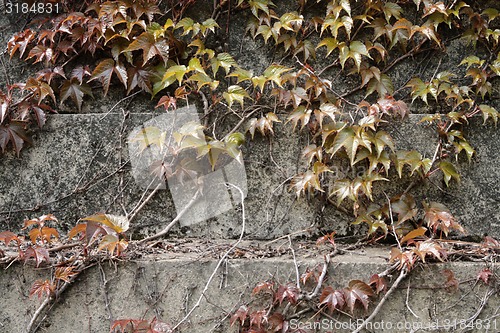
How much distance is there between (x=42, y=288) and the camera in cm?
213

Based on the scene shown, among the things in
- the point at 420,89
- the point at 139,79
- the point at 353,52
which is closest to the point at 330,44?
the point at 353,52

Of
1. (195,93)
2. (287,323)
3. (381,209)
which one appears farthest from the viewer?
(195,93)

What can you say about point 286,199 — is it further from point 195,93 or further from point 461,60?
point 461,60

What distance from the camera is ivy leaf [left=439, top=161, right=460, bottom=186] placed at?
258cm

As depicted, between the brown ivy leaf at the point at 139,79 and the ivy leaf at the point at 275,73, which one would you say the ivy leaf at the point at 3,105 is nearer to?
the brown ivy leaf at the point at 139,79

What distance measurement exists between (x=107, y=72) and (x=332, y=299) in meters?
1.59

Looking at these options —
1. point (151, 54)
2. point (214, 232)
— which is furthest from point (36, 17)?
point (214, 232)

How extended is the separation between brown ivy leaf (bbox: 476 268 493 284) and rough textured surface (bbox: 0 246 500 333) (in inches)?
1.0

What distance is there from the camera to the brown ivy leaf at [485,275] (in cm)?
220

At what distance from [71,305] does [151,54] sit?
1.28m

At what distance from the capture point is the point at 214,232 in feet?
8.48

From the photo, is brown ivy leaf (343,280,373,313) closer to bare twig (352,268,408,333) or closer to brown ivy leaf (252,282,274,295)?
bare twig (352,268,408,333)

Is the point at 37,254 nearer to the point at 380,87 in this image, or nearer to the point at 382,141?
the point at 382,141

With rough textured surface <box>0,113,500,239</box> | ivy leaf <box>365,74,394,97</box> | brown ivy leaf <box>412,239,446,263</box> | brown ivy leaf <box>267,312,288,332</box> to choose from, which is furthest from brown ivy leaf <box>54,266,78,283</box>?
ivy leaf <box>365,74,394,97</box>
